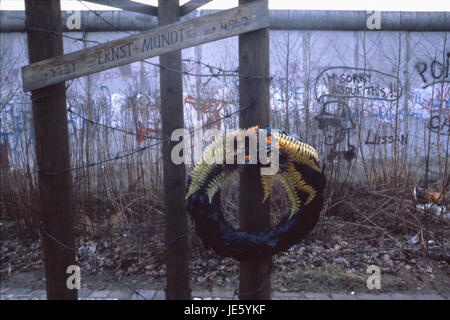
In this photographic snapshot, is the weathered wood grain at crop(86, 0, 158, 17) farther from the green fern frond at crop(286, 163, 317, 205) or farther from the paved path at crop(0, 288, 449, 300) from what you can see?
the paved path at crop(0, 288, 449, 300)

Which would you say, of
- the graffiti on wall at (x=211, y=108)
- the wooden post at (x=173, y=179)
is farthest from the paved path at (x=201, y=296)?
A: the graffiti on wall at (x=211, y=108)

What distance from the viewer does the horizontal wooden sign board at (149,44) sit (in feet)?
6.97

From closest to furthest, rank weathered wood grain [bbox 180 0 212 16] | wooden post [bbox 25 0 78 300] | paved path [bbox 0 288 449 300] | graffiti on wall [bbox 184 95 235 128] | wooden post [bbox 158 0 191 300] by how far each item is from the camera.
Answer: wooden post [bbox 25 0 78 300]
wooden post [bbox 158 0 191 300]
weathered wood grain [bbox 180 0 212 16]
paved path [bbox 0 288 449 300]
graffiti on wall [bbox 184 95 235 128]

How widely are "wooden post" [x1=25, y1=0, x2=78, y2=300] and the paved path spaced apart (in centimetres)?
104

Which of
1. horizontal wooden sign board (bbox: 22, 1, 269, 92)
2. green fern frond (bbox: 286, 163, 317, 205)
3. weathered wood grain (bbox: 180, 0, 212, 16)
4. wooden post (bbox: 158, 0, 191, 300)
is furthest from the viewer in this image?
weathered wood grain (bbox: 180, 0, 212, 16)

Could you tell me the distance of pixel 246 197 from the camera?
2338 millimetres

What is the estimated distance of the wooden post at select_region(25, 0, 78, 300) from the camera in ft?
7.73

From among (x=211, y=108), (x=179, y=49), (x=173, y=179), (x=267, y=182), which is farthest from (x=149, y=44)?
(x=211, y=108)

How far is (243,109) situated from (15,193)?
4305 millimetres

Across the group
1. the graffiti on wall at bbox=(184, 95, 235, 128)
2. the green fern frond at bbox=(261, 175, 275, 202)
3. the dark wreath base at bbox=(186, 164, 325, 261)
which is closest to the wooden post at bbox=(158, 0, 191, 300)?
the dark wreath base at bbox=(186, 164, 325, 261)

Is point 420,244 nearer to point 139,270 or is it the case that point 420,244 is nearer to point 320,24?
point 139,270

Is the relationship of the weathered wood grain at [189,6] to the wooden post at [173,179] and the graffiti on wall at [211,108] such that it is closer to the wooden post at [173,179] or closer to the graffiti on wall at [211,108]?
the wooden post at [173,179]

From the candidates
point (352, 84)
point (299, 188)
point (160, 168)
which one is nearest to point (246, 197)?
point (299, 188)
